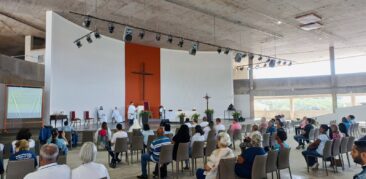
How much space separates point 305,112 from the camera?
20.7 metres

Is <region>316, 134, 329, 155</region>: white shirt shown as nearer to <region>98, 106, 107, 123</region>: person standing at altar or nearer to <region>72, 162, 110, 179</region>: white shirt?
<region>72, 162, 110, 179</region>: white shirt

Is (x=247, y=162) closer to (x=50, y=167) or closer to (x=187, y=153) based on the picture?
(x=187, y=153)

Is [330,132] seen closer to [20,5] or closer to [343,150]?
[343,150]

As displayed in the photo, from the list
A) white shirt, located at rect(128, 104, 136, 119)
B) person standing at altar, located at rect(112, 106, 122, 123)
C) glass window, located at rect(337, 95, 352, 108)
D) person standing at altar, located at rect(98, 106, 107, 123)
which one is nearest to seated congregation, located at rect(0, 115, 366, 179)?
person standing at altar, located at rect(98, 106, 107, 123)

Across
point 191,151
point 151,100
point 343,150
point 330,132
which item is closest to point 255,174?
point 191,151

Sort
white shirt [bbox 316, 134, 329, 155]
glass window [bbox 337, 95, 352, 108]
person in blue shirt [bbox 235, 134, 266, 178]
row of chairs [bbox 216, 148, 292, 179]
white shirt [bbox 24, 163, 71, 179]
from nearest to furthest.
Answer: white shirt [bbox 24, 163, 71, 179], row of chairs [bbox 216, 148, 292, 179], person in blue shirt [bbox 235, 134, 266, 178], white shirt [bbox 316, 134, 329, 155], glass window [bbox 337, 95, 352, 108]

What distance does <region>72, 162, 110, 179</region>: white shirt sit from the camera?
253 centimetres

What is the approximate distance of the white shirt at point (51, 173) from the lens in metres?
2.25

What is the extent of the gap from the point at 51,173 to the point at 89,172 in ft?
1.17

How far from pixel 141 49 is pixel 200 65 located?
13.2 ft


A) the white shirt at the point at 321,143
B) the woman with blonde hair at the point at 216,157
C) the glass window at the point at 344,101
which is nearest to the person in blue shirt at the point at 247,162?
the woman with blonde hair at the point at 216,157

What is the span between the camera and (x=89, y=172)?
2.56 metres

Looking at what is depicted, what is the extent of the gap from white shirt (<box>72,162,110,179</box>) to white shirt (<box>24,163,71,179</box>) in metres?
0.09

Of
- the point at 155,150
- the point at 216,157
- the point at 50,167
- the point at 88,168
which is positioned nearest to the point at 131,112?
the point at 155,150
